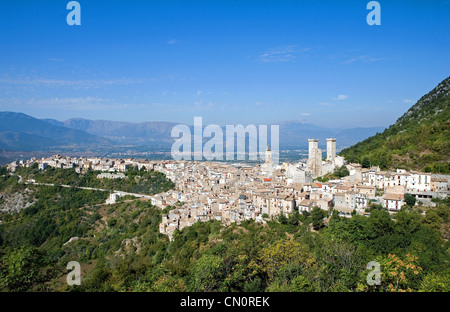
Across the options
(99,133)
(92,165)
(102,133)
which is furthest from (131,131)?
(92,165)

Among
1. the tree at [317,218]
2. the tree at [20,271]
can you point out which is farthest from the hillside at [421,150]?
the tree at [20,271]

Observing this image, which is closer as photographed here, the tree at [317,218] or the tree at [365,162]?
the tree at [317,218]

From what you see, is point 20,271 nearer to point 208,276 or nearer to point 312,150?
point 208,276

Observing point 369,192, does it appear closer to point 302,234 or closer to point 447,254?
point 302,234

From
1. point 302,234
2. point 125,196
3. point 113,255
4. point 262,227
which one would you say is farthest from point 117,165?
point 302,234

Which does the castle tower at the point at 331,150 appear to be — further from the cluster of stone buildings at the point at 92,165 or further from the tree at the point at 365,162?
the cluster of stone buildings at the point at 92,165

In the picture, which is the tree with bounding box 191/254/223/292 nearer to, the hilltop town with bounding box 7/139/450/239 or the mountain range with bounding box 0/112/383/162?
the hilltop town with bounding box 7/139/450/239
